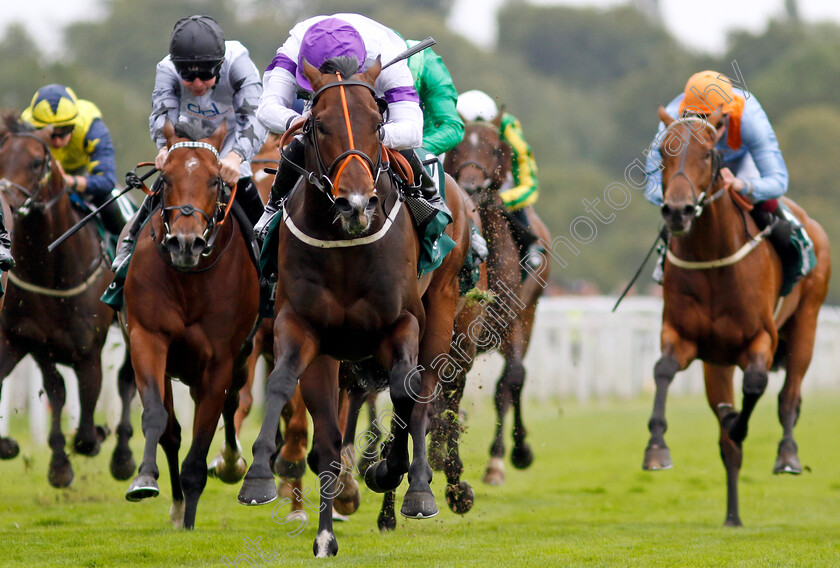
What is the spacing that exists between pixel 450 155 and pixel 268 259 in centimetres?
300

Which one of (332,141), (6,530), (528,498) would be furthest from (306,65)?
(528,498)

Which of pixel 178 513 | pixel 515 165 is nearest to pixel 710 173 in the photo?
pixel 515 165

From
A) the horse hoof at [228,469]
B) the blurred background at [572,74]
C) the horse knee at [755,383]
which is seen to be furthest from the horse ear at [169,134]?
the blurred background at [572,74]

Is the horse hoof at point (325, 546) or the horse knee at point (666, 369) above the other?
the horse knee at point (666, 369)

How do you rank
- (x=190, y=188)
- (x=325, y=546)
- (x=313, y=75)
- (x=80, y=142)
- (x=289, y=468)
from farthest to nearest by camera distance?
(x=80, y=142), (x=289, y=468), (x=190, y=188), (x=325, y=546), (x=313, y=75)

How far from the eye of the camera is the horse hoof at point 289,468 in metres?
7.28

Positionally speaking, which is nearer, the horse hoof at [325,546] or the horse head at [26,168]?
the horse hoof at [325,546]

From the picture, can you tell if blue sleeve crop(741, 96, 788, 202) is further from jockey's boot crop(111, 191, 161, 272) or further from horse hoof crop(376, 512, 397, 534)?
jockey's boot crop(111, 191, 161, 272)

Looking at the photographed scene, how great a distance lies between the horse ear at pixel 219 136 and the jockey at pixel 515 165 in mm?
2952

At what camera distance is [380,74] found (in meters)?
5.66

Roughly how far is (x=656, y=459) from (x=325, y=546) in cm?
212

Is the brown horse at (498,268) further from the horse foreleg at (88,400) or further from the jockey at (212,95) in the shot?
the horse foreleg at (88,400)

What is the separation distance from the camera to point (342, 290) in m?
5.37

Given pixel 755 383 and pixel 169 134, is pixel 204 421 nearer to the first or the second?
pixel 169 134
